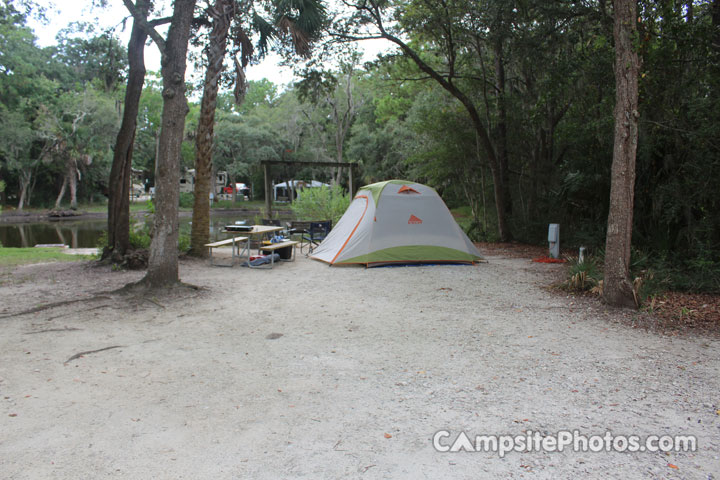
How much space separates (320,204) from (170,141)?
37.2ft

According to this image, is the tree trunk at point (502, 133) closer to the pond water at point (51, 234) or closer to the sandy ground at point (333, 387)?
the sandy ground at point (333, 387)

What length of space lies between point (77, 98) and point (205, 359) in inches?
1451

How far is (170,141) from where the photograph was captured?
20.7 ft

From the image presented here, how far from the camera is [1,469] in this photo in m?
2.43

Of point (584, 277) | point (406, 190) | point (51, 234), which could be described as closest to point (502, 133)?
point (406, 190)

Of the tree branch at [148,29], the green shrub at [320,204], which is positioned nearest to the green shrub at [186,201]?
the green shrub at [320,204]

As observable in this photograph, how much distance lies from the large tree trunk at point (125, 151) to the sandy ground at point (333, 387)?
267 centimetres

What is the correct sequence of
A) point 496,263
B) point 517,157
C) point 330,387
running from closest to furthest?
1. point 330,387
2. point 496,263
3. point 517,157

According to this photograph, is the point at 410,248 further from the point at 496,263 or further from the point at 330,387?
the point at 330,387

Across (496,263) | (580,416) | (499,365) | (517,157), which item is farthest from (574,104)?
(580,416)

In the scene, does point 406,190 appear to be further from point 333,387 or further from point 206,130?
point 333,387

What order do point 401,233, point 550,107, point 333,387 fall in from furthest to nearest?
point 550,107
point 401,233
point 333,387

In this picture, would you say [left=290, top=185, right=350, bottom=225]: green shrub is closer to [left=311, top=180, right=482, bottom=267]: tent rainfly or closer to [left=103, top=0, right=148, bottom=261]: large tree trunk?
[left=311, top=180, right=482, bottom=267]: tent rainfly

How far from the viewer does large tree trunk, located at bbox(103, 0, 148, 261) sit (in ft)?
28.2
